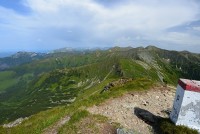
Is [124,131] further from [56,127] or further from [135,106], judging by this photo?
[135,106]

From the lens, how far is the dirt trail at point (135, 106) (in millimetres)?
23177

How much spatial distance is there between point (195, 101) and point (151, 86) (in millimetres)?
14482

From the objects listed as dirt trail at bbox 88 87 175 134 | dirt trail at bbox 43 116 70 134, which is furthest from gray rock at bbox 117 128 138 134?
dirt trail at bbox 43 116 70 134

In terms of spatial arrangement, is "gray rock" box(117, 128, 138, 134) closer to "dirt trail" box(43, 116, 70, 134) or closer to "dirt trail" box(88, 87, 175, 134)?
"dirt trail" box(88, 87, 175, 134)

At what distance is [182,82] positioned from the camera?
69.0ft

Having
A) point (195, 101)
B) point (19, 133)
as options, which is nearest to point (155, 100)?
point (195, 101)

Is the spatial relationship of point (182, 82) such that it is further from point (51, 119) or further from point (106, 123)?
point (51, 119)

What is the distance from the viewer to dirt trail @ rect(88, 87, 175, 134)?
2318cm

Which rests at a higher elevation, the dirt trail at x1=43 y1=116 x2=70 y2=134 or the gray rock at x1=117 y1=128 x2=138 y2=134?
the gray rock at x1=117 y1=128 x2=138 y2=134

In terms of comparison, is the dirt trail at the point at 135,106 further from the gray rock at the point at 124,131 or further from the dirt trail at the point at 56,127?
the dirt trail at the point at 56,127

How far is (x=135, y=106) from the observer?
90.7 feet

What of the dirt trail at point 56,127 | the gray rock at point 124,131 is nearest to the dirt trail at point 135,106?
the gray rock at point 124,131

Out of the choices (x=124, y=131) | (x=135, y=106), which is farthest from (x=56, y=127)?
(x=135, y=106)

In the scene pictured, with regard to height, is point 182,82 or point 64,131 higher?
point 182,82
